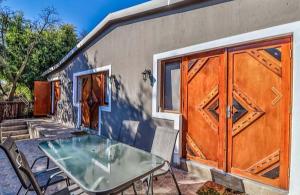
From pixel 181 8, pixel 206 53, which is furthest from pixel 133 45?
pixel 206 53

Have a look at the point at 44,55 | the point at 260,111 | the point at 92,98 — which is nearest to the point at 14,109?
the point at 44,55

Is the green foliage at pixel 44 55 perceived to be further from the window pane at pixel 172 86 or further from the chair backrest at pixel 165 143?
the chair backrest at pixel 165 143

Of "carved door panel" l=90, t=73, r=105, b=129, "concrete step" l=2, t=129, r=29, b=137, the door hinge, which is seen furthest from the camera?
"concrete step" l=2, t=129, r=29, b=137

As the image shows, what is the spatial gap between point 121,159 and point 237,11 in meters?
2.92

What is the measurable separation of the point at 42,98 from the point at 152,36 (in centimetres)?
988

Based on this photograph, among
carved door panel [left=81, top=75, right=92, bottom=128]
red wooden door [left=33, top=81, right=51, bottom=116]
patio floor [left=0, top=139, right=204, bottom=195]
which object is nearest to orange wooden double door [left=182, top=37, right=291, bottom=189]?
patio floor [left=0, top=139, right=204, bottom=195]

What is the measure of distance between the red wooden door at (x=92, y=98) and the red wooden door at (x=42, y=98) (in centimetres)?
501

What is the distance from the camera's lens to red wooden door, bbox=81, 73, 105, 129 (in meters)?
7.16

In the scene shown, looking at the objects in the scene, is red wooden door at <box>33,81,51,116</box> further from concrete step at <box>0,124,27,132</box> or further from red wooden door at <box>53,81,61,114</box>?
concrete step at <box>0,124,27,132</box>

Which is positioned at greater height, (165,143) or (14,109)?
(165,143)

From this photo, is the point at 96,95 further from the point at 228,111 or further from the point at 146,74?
the point at 228,111

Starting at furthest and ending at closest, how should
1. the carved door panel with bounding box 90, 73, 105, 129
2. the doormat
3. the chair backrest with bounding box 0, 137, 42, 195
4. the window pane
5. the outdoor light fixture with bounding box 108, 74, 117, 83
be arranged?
the carved door panel with bounding box 90, 73, 105, 129 < the outdoor light fixture with bounding box 108, 74, 117, 83 < the window pane < the doormat < the chair backrest with bounding box 0, 137, 42, 195

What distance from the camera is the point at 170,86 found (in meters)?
4.42

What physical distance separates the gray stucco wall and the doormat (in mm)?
1396
